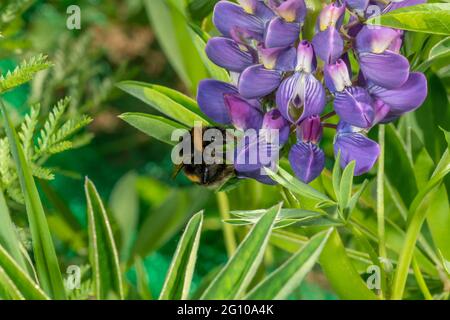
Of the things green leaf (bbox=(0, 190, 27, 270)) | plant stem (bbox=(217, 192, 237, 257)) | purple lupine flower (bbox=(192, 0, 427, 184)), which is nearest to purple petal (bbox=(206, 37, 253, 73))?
purple lupine flower (bbox=(192, 0, 427, 184))

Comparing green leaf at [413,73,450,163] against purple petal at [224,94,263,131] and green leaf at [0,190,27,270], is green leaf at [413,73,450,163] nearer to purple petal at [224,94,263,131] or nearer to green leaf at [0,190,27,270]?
purple petal at [224,94,263,131]

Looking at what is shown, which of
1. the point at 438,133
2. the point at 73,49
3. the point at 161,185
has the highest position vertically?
the point at 73,49

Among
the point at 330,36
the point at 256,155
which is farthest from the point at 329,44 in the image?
the point at 256,155

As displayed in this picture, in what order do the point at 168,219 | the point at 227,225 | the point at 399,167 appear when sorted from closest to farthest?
the point at 399,167 < the point at 227,225 < the point at 168,219

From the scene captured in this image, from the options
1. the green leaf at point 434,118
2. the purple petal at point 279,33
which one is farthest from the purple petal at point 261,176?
the green leaf at point 434,118

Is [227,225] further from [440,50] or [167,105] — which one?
[440,50]
